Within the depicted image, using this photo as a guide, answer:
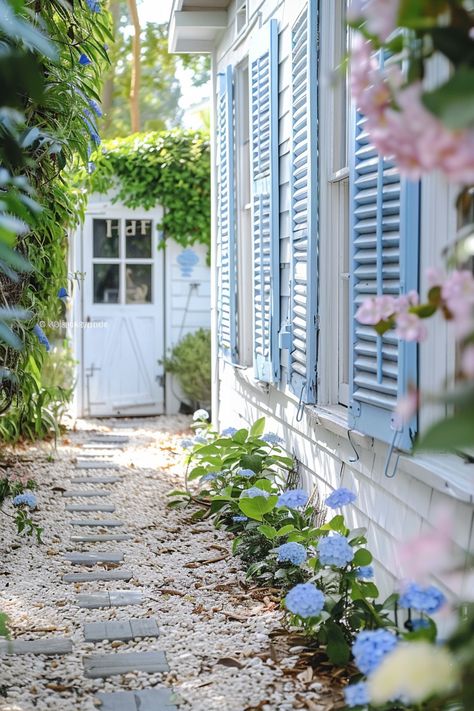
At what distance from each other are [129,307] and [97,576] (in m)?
5.61

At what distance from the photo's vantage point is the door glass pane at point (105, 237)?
9.59m

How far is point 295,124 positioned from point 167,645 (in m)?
2.51

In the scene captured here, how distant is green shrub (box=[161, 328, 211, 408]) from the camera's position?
9398mm

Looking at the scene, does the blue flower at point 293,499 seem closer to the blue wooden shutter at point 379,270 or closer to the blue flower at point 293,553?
the blue flower at point 293,553

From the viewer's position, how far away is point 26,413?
6504mm

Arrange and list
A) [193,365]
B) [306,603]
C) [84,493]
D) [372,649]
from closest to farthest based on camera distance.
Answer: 1. [372,649]
2. [306,603]
3. [84,493]
4. [193,365]

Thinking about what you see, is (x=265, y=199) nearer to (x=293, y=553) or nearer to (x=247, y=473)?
(x=247, y=473)

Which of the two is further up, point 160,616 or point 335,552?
point 335,552

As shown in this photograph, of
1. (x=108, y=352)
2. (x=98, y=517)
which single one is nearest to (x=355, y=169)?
(x=98, y=517)

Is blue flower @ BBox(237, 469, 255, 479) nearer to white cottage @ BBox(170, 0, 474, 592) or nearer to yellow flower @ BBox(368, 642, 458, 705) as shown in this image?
white cottage @ BBox(170, 0, 474, 592)

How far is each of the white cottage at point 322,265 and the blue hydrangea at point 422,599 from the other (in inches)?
10.9

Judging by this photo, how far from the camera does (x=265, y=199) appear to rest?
17.5 feet

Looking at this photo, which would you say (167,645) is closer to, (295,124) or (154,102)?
(295,124)

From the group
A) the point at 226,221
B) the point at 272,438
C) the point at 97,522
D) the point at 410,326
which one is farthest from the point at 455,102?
the point at 226,221
